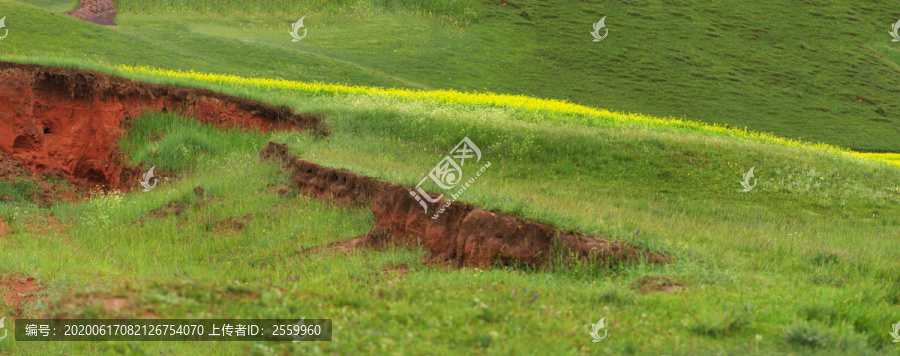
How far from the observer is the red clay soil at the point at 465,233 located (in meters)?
8.22

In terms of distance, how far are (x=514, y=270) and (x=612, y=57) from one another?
37882mm

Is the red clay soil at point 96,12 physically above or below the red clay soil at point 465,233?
above

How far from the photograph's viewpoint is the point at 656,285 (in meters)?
6.90

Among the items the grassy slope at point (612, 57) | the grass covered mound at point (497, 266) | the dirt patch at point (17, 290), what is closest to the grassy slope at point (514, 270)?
the grass covered mound at point (497, 266)

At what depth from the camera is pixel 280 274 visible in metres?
9.30

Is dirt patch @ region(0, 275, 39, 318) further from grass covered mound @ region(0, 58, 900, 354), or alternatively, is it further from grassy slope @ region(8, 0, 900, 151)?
grassy slope @ region(8, 0, 900, 151)

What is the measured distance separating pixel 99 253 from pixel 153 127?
23.1 ft

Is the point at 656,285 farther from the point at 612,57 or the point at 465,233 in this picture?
the point at 612,57

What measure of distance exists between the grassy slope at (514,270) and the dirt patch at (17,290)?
218 millimetres

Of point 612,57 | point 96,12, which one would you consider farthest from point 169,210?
point 612,57

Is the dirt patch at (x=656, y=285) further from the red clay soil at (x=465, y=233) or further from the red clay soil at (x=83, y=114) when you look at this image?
the red clay soil at (x=83, y=114)

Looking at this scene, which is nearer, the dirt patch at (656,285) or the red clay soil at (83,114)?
the dirt patch at (656,285)

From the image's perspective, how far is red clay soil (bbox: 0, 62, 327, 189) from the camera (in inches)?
669

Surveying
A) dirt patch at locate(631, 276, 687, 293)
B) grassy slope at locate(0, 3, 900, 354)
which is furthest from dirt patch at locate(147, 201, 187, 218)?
dirt patch at locate(631, 276, 687, 293)
